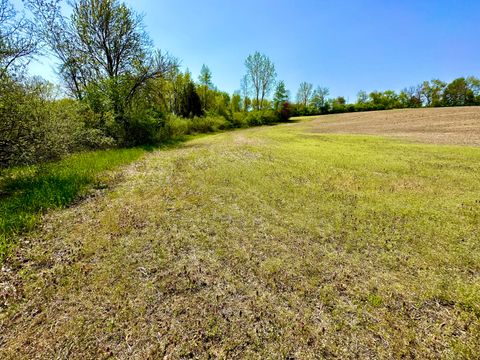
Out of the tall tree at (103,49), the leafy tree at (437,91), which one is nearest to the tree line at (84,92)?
the tall tree at (103,49)

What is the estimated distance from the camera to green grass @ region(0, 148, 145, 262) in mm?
4230

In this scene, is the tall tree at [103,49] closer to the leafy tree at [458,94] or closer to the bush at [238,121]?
the bush at [238,121]

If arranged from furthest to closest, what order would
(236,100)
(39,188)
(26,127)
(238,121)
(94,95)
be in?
(236,100) < (238,121) < (94,95) < (26,127) < (39,188)

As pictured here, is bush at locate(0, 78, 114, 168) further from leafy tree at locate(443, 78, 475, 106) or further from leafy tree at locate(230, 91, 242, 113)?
leafy tree at locate(443, 78, 475, 106)

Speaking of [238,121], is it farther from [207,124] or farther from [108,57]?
[108,57]

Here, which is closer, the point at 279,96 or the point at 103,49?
the point at 103,49

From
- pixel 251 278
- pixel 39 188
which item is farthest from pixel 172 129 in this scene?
pixel 251 278

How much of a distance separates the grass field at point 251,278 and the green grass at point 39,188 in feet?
1.09

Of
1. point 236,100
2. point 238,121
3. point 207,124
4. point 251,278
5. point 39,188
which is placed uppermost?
point 236,100

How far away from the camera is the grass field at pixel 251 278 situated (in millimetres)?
2141

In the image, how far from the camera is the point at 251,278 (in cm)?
302

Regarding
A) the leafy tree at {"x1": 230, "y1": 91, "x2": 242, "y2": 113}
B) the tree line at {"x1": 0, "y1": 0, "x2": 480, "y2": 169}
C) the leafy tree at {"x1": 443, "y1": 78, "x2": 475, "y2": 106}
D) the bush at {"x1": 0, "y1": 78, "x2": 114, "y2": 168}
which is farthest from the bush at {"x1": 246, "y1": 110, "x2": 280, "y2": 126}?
the leafy tree at {"x1": 443, "y1": 78, "x2": 475, "y2": 106}

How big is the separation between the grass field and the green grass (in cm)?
33

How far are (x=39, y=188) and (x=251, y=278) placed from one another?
6801 mm
